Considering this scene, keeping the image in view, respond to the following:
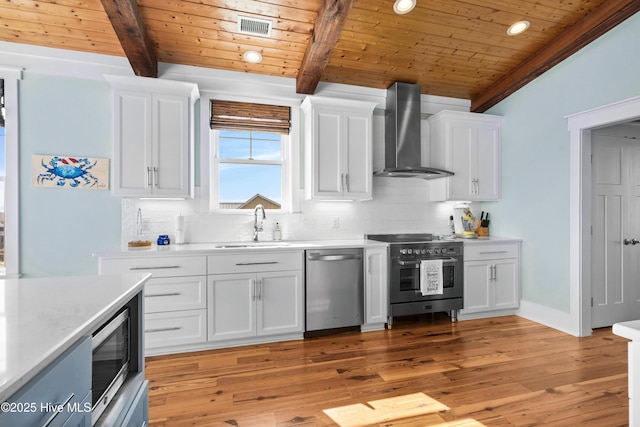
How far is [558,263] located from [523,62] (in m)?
2.34

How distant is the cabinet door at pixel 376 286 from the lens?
10.9 ft

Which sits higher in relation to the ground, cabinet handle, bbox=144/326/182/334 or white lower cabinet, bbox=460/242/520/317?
white lower cabinet, bbox=460/242/520/317

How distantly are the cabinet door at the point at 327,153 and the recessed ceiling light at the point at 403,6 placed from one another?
1.11 m

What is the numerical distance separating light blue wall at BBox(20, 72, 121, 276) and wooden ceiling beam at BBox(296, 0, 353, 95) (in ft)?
6.56

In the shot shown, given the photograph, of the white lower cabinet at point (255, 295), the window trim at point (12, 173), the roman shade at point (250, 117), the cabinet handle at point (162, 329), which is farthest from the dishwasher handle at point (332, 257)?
the window trim at point (12, 173)

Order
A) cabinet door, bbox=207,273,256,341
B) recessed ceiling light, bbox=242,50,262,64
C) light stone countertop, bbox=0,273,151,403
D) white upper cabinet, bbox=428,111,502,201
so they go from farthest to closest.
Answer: white upper cabinet, bbox=428,111,502,201 → recessed ceiling light, bbox=242,50,262,64 → cabinet door, bbox=207,273,256,341 → light stone countertop, bbox=0,273,151,403

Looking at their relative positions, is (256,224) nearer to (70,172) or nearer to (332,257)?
(332,257)

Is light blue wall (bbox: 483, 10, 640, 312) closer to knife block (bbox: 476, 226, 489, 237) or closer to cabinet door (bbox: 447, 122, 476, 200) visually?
knife block (bbox: 476, 226, 489, 237)

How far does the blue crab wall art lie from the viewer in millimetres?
3023

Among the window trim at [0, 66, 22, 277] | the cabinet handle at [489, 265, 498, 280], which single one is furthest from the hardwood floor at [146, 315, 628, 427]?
the window trim at [0, 66, 22, 277]

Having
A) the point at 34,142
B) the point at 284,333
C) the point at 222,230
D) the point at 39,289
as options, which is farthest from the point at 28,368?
the point at 34,142

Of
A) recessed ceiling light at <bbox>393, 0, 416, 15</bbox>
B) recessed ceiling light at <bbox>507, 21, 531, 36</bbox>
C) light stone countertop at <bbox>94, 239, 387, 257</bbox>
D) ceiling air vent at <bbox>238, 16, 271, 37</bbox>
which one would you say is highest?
recessed ceiling light at <bbox>507, 21, 531, 36</bbox>

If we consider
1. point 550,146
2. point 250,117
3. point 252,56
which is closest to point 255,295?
point 250,117

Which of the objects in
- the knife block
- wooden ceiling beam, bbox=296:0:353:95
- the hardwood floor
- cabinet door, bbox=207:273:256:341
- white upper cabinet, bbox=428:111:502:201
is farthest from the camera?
the knife block
